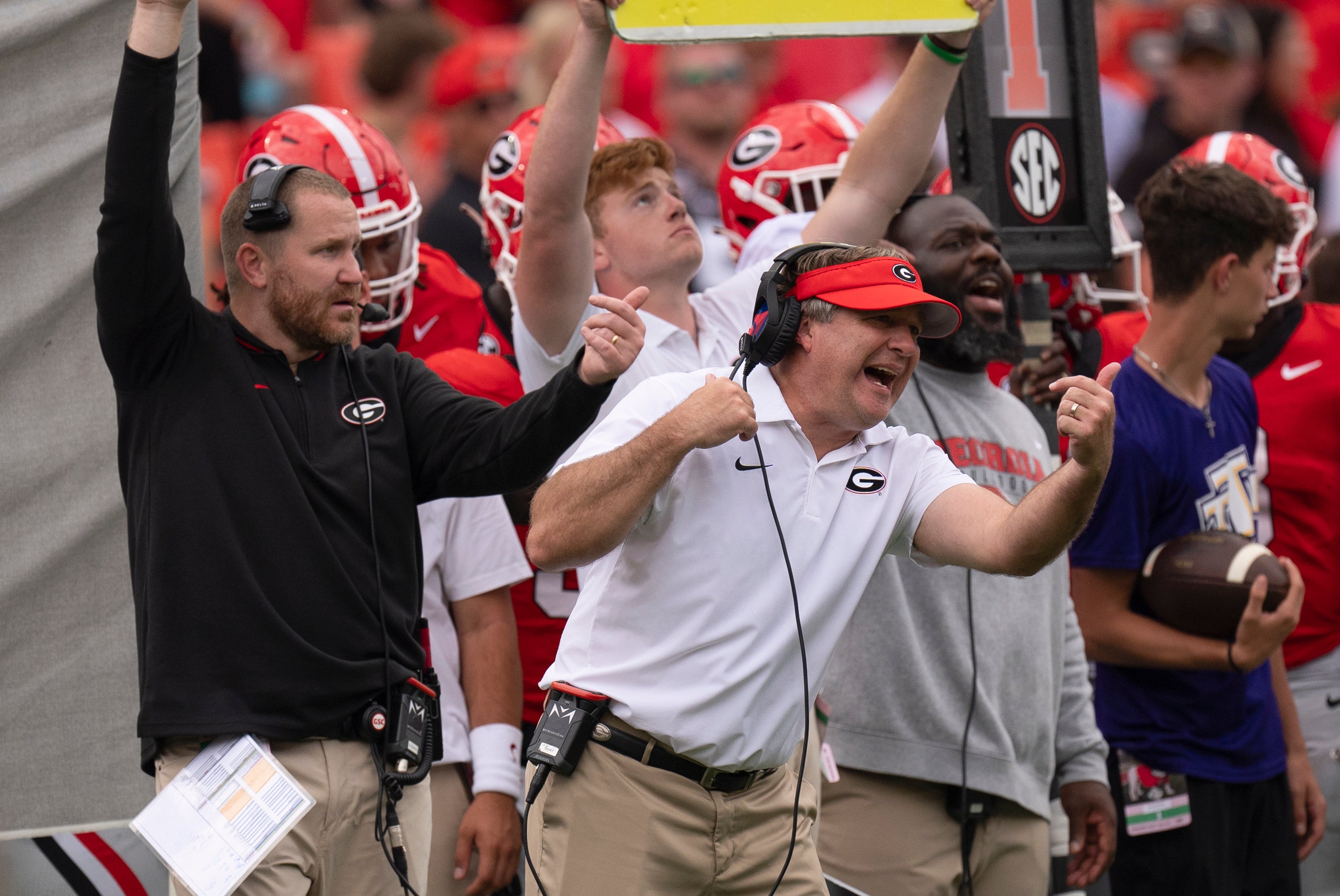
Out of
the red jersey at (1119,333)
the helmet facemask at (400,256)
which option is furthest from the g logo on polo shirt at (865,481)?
the red jersey at (1119,333)

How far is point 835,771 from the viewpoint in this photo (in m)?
3.99

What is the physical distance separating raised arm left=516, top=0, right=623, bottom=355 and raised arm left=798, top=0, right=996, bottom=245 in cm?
70

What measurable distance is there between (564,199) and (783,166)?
180 cm

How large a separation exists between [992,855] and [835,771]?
1.44ft

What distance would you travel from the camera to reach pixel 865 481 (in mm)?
3154

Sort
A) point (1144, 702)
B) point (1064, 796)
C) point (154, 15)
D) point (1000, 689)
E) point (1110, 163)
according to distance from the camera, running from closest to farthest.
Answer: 1. point (154, 15)
2. point (1000, 689)
3. point (1064, 796)
4. point (1144, 702)
5. point (1110, 163)

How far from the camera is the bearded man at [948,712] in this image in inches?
154

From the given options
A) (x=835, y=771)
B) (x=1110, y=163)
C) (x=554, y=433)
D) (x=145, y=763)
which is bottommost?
(x=1110, y=163)

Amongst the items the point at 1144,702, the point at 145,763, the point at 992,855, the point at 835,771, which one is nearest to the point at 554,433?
the point at 145,763

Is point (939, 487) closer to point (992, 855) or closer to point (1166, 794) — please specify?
point (992, 855)

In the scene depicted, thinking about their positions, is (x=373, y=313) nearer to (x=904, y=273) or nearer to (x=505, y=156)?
(x=904, y=273)

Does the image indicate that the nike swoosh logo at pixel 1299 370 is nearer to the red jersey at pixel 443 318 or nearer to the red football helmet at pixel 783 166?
the red football helmet at pixel 783 166

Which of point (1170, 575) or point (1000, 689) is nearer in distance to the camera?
point (1000, 689)

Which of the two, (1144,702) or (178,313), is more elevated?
(178,313)
